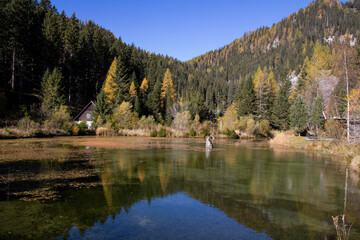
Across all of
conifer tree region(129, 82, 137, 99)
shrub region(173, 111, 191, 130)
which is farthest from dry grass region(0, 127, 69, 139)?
conifer tree region(129, 82, 137, 99)

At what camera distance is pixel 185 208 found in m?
8.07

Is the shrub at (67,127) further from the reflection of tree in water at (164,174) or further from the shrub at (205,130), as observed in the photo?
the reflection of tree in water at (164,174)

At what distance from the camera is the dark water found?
614 centimetres

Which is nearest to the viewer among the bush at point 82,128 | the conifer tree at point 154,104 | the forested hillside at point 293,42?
the bush at point 82,128

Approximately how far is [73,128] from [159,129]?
15.9m

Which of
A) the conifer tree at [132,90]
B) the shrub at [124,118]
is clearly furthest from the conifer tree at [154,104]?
the shrub at [124,118]

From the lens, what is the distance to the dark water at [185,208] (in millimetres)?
6141

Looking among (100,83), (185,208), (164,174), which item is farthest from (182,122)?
(185,208)

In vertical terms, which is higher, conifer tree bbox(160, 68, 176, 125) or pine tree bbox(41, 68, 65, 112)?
conifer tree bbox(160, 68, 176, 125)

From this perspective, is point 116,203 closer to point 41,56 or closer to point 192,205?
point 192,205

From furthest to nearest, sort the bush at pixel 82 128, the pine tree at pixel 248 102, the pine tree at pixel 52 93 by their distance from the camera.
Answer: the pine tree at pixel 248 102 → the pine tree at pixel 52 93 → the bush at pixel 82 128

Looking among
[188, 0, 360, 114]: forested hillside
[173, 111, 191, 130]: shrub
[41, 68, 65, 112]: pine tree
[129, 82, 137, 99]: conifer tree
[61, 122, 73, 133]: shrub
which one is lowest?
[61, 122, 73, 133]: shrub

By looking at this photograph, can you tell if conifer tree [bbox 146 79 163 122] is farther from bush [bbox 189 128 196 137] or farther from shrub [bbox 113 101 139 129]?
bush [bbox 189 128 196 137]

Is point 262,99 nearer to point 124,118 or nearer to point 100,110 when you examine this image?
point 124,118
